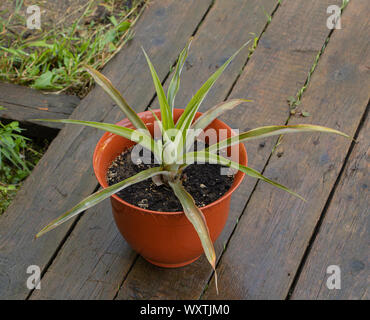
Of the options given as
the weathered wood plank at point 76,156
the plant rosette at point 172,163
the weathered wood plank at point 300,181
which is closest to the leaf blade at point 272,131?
the plant rosette at point 172,163

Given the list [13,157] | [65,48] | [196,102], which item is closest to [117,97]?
[196,102]

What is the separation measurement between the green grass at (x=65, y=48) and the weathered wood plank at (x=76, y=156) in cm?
7

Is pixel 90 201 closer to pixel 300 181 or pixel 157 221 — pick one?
pixel 157 221

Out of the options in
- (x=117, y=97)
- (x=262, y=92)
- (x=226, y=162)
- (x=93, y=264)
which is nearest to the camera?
(x=226, y=162)

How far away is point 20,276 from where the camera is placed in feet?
4.71

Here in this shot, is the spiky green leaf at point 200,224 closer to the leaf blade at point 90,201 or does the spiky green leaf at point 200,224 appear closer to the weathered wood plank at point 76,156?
the leaf blade at point 90,201

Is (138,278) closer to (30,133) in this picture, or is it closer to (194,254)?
(194,254)

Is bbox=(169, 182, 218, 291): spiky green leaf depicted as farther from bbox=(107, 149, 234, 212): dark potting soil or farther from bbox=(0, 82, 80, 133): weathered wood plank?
bbox=(0, 82, 80, 133): weathered wood plank

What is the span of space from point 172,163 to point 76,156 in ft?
1.80

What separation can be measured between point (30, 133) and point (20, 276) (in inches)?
23.1

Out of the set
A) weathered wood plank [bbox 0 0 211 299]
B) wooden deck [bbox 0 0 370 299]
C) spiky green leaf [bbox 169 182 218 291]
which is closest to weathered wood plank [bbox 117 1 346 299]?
wooden deck [bbox 0 0 370 299]

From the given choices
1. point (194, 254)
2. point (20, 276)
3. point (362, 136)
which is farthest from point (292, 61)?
point (20, 276)

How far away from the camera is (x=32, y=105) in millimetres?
1831

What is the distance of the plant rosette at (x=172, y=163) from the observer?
1.14 meters
